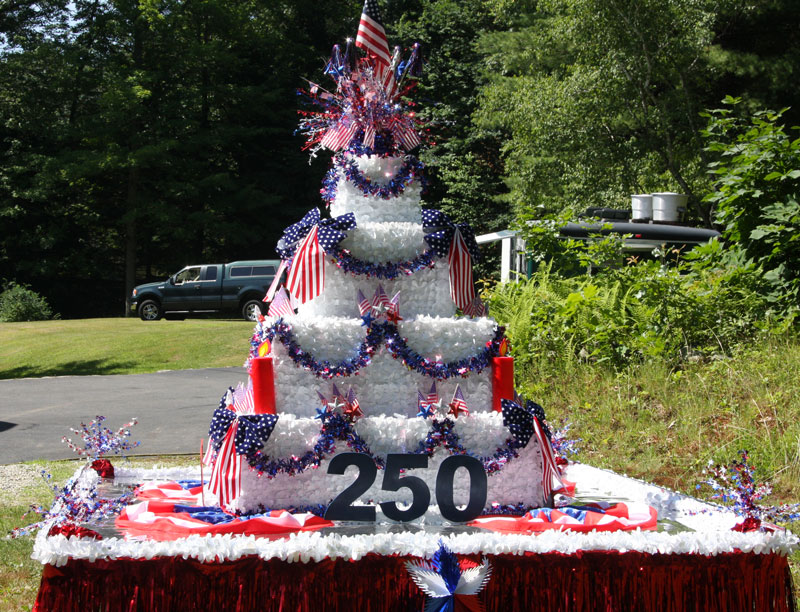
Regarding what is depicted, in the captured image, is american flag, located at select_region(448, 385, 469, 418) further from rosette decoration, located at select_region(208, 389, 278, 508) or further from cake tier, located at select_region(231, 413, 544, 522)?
rosette decoration, located at select_region(208, 389, 278, 508)

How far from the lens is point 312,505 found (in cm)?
420

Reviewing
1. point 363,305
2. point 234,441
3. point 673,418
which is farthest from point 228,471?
point 673,418

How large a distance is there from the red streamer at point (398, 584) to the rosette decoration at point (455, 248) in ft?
5.82

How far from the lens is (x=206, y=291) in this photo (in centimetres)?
2494

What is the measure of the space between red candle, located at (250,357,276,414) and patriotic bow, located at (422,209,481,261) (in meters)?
1.21

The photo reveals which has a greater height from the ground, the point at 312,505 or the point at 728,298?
the point at 728,298

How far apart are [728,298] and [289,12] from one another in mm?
32105

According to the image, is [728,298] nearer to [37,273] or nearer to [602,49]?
[602,49]

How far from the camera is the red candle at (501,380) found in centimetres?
449

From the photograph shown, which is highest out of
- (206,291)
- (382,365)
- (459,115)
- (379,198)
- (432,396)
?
(459,115)

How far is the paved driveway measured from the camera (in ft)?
27.4

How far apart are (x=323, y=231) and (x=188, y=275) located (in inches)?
853

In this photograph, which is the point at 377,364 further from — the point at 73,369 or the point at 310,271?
the point at 73,369

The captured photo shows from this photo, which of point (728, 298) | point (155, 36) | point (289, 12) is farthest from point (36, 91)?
point (728, 298)
